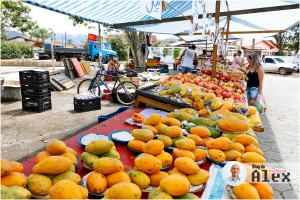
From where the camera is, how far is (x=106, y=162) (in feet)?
4.38

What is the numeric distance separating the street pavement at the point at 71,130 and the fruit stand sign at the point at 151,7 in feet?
9.10

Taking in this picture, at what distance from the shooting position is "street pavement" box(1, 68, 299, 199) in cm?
404

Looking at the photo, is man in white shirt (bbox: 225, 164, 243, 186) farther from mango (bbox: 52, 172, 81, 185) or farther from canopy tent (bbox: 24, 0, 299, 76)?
canopy tent (bbox: 24, 0, 299, 76)

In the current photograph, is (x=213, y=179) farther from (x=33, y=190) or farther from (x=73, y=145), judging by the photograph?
(x=73, y=145)

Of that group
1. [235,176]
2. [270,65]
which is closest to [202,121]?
[235,176]

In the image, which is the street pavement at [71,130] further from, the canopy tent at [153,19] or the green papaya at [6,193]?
the green papaya at [6,193]

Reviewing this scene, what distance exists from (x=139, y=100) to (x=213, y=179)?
2.13 m

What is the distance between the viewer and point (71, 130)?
535 centimetres

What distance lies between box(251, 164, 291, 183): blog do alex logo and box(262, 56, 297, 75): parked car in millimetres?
23707

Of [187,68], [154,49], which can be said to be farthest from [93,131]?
[154,49]

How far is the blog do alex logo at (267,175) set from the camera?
132cm

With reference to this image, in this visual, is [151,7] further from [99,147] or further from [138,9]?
[138,9]

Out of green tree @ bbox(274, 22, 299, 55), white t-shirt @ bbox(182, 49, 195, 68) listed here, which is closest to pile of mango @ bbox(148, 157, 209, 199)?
white t-shirt @ bbox(182, 49, 195, 68)

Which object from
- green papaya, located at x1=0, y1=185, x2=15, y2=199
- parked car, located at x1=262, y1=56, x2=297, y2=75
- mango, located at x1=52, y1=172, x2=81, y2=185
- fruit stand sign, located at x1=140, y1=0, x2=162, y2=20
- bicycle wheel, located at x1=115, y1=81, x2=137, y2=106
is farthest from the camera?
parked car, located at x1=262, y1=56, x2=297, y2=75
